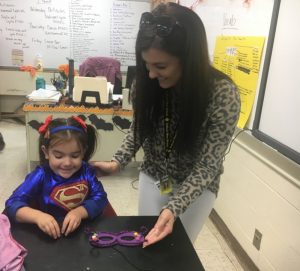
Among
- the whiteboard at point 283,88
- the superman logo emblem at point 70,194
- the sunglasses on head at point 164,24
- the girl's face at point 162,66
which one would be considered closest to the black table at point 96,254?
the superman logo emblem at point 70,194

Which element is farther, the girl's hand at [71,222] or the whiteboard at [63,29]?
the whiteboard at [63,29]

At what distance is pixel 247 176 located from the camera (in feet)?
6.45

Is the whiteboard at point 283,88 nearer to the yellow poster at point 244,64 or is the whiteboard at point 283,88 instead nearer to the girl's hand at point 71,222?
the yellow poster at point 244,64

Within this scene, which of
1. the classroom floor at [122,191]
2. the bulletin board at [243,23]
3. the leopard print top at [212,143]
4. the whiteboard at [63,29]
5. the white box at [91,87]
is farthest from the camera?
the whiteboard at [63,29]

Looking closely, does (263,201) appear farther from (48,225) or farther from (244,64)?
(48,225)

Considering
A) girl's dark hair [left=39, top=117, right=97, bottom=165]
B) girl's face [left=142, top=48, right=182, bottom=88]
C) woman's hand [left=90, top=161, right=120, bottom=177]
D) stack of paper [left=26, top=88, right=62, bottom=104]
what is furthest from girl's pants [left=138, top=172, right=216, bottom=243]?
stack of paper [left=26, top=88, right=62, bottom=104]

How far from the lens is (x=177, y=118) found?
1146 mm

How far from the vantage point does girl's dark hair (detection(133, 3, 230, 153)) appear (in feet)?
3.11

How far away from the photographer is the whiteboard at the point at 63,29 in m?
4.52

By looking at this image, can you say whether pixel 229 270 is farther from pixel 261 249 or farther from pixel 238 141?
pixel 238 141

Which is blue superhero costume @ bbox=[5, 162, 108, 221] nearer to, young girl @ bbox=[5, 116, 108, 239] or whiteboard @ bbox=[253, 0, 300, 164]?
young girl @ bbox=[5, 116, 108, 239]

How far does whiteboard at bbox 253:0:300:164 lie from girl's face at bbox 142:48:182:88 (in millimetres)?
697

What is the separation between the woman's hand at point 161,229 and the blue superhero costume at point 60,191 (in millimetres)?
276

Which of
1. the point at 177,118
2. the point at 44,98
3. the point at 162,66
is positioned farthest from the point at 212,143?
the point at 44,98
